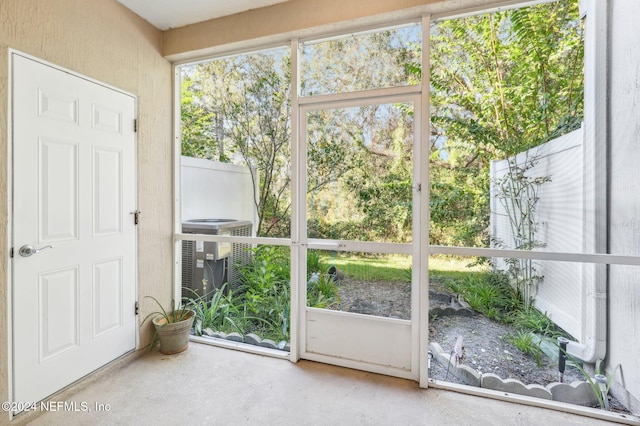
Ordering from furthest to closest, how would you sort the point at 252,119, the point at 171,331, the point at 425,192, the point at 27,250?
the point at 252,119
the point at 171,331
the point at 425,192
the point at 27,250

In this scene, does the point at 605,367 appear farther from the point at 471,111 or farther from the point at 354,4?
the point at 354,4

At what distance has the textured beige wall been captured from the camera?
1671 millimetres

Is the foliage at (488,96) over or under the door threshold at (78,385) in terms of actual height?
over

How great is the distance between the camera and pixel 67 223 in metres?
1.98

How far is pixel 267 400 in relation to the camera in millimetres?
1938

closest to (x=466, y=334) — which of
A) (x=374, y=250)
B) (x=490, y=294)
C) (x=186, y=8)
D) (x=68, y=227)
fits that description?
(x=490, y=294)

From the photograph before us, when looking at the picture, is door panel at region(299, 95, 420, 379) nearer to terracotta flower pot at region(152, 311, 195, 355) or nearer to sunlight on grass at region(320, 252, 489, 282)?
sunlight on grass at region(320, 252, 489, 282)

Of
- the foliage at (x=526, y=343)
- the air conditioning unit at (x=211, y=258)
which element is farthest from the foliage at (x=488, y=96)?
the air conditioning unit at (x=211, y=258)

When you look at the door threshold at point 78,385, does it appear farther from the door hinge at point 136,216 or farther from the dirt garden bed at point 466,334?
the dirt garden bed at point 466,334

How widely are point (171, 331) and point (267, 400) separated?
1.04 m

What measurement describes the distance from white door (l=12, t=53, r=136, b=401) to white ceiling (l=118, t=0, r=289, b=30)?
2.26ft

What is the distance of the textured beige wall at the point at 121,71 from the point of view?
65.8 inches

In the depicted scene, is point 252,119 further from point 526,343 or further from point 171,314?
point 526,343

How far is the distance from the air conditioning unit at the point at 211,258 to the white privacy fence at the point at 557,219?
203 centimetres
